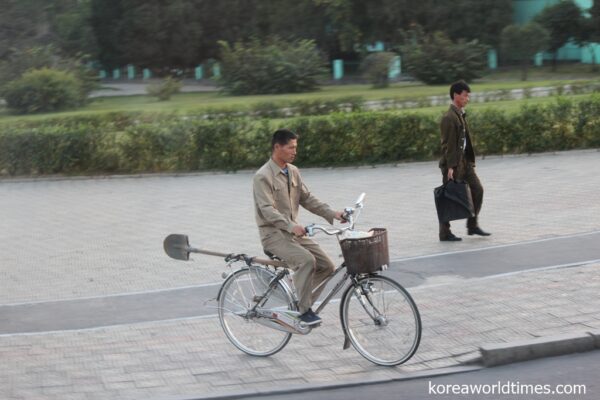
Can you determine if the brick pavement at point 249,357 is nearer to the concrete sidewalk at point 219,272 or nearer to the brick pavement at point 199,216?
the concrete sidewalk at point 219,272

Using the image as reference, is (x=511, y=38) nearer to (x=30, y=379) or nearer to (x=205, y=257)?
(x=205, y=257)

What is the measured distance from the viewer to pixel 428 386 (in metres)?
6.23

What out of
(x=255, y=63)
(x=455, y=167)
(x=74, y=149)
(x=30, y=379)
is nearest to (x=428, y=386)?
(x=30, y=379)

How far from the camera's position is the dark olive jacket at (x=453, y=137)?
1060 centimetres

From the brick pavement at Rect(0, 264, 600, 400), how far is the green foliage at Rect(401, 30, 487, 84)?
32.7m

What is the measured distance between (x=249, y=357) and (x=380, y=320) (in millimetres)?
1172

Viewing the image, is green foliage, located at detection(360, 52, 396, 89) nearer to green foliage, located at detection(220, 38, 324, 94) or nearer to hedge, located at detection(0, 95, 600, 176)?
green foliage, located at detection(220, 38, 324, 94)

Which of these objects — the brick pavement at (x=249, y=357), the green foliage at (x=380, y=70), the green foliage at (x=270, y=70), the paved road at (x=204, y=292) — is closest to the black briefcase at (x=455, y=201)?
the paved road at (x=204, y=292)

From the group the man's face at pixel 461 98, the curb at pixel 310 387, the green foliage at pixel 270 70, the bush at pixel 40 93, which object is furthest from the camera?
the green foliage at pixel 270 70

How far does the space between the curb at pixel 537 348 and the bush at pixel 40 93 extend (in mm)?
34694

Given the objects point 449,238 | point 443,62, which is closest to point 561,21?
point 443,62

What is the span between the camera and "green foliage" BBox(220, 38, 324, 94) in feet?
138

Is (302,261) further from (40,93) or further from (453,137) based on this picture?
(40,93)

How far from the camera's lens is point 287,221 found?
22.1 feet
